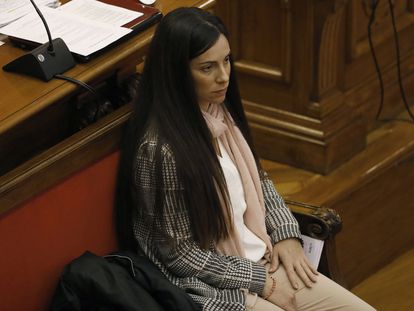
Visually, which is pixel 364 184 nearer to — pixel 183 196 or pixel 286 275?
pixel 286 275

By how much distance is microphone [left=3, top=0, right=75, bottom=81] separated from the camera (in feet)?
5.54

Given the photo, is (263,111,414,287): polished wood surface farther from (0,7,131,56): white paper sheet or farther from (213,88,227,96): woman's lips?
(0,7,131,56): white paper sheet

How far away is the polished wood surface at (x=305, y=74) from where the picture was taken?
99.7 inches

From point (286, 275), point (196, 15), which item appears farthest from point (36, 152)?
point (286, 275)

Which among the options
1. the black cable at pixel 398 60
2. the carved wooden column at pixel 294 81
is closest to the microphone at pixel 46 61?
the carved wooden column at pixel 294 81

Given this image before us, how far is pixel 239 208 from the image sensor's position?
6.21 feet

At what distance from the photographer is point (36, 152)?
189cm

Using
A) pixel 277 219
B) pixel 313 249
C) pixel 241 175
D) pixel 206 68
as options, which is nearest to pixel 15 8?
pixel 206 68

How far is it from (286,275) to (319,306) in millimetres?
87

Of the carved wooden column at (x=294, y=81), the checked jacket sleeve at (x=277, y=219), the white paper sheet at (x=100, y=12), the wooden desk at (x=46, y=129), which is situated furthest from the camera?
the carved wooden column at (x=294, y=81)

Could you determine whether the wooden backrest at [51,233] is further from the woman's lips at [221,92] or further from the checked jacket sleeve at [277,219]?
the checked jacket sleeve at [277,219]

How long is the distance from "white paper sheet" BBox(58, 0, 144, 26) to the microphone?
0.15 meters

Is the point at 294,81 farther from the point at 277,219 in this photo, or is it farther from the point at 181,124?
the point at 181,124

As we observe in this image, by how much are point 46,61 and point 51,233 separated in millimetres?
296
